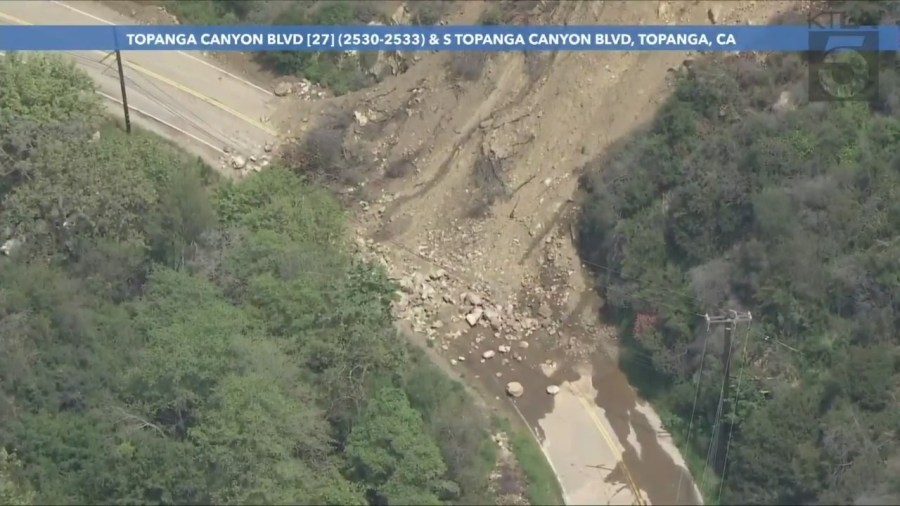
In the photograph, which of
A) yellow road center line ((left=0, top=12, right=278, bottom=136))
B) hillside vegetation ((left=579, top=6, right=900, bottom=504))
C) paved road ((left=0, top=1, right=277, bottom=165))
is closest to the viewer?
hillside vegetation ((left=579, top=6, right=900, bottom=504))

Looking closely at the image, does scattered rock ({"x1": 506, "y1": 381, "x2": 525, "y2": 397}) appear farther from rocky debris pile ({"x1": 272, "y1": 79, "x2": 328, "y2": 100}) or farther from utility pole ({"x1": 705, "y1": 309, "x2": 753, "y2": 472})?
rocky debris pile ({"x1": 272, "y1": 79, "x2": 328, "y2": 100})

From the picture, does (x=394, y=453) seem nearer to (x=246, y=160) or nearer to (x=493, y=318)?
(x=493, y=318)

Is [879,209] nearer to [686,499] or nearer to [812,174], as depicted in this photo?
[812,174]

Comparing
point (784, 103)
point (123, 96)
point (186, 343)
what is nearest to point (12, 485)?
point (186, 343)

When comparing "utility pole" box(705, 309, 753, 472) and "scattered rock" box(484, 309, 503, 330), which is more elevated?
"utility pole" box(705, 309, 753, 472)

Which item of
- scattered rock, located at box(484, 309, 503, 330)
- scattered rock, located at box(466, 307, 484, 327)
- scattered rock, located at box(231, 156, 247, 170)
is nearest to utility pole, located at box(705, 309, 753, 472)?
scattered rock, located at box(484, 309, 503, 330)

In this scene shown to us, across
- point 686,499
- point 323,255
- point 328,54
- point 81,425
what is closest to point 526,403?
point 686,499
